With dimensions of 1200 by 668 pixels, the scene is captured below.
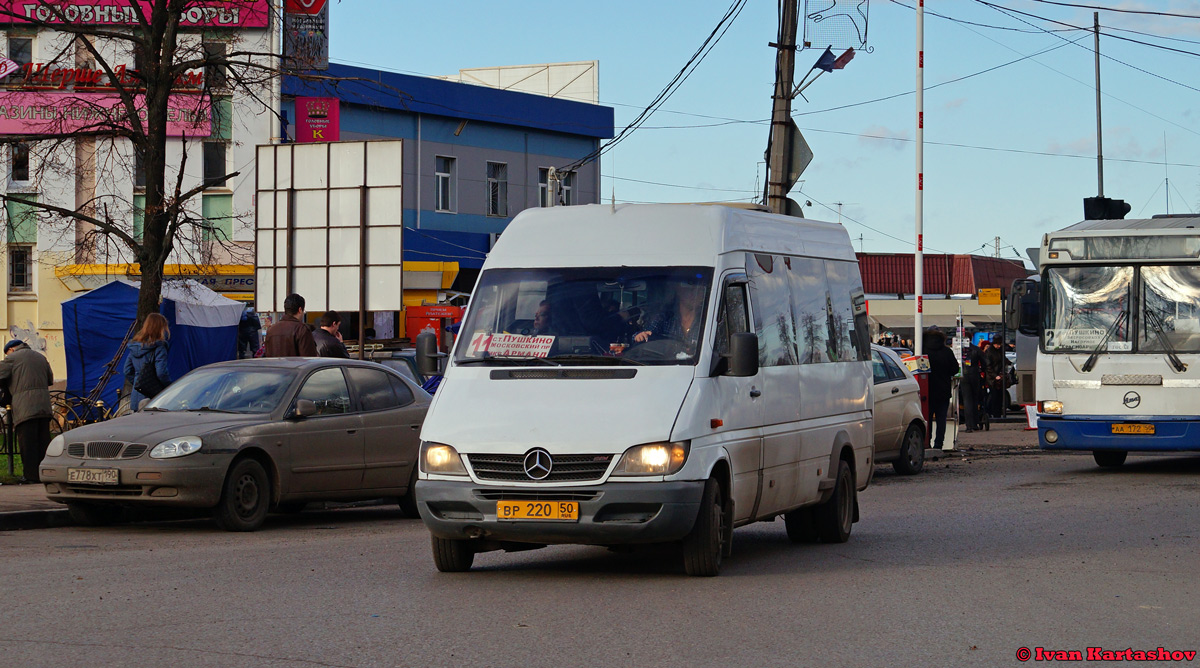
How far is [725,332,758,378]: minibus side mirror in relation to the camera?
30.5 feet

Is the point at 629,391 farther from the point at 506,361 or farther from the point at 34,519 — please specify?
the point at 34,519

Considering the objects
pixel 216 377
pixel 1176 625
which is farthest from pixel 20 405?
pixel 1176 625

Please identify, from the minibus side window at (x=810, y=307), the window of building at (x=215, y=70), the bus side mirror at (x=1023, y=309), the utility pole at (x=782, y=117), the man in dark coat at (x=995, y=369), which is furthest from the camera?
the man in dark coat at (x=995, y=369)

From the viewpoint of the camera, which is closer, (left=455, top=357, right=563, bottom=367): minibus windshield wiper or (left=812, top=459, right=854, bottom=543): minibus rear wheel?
(left=455, top=357, right=563, bottom=367): minibus windshield wiper

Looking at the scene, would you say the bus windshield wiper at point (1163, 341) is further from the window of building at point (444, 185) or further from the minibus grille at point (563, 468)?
the window of building at point (444, 185)

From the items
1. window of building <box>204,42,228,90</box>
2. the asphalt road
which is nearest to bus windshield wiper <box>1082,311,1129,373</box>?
the asphalt road

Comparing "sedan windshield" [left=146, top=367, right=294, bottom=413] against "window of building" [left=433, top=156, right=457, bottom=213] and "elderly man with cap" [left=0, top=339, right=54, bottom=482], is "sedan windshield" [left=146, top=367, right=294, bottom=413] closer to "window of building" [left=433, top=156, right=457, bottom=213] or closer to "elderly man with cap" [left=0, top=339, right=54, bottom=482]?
"elderly man with cap" [left=0, top=339, right=54, bottom=482]

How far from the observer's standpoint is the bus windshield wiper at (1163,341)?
17.9 m

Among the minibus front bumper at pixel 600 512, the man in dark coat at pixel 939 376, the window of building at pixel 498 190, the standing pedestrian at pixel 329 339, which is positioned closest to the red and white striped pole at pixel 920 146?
the man in dark coat at pixel 939 376

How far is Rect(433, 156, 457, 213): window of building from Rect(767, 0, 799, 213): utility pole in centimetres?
2886

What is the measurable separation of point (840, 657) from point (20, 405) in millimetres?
12148

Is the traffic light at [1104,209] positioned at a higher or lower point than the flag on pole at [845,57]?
lower

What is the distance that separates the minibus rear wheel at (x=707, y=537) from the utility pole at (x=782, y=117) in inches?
431

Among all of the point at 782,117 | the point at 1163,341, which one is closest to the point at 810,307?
the point at 1163,341
